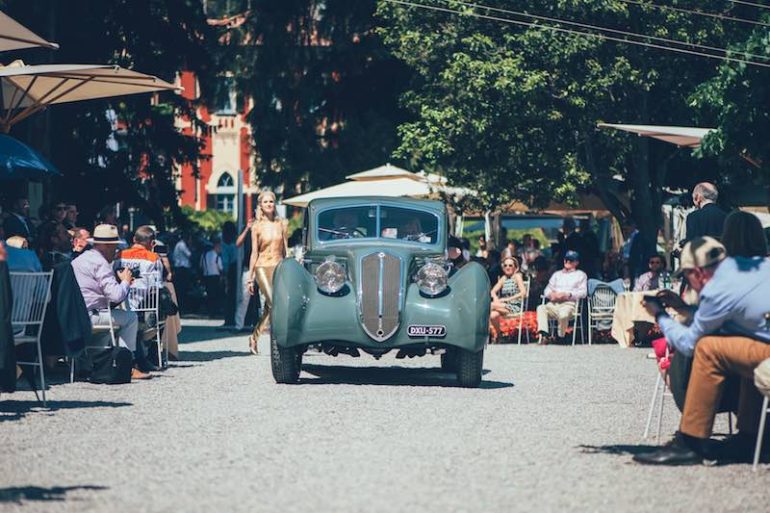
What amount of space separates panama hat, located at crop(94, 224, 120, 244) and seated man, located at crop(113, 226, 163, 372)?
3.73 ft

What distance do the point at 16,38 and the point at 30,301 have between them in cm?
392

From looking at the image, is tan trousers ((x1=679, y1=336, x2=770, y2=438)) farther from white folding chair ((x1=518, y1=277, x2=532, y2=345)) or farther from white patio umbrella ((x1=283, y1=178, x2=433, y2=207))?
white patio umbrella ((x1=283, y1=178, x2=433, y2=207))

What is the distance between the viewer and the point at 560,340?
2441 cm

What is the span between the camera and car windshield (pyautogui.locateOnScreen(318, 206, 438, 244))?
1639cm

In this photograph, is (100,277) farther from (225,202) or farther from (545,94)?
(225,202)

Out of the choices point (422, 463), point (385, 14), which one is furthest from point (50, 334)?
point (385, 14)

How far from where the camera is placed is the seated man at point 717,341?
9.34 m

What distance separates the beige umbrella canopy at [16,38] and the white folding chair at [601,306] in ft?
34.8

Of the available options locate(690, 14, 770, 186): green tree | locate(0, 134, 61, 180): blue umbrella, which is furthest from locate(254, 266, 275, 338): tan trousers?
locate(690, 14, 770, 186): green tree

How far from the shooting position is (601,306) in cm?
2392

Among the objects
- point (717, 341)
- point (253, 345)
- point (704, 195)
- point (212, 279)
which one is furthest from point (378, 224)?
point (212, 279)

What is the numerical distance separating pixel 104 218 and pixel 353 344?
723 centimetres

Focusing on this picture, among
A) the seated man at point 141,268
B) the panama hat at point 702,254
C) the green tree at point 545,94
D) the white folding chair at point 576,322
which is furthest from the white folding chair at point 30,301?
the green tree at point 545,94

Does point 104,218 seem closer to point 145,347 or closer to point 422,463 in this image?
point 145,347
